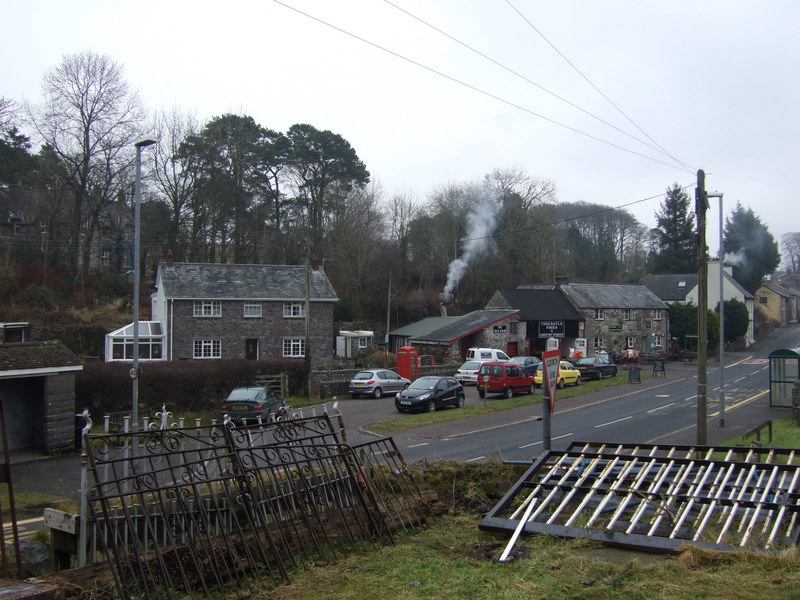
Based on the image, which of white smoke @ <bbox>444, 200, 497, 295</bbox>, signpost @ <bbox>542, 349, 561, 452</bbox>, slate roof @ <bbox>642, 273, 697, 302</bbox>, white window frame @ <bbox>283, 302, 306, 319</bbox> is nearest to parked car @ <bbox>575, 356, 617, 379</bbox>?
white window frame @ <bbox>283, 302, 306, 319</bbox>

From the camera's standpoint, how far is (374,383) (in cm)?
3356

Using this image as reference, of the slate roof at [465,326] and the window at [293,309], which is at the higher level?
the window at [293,309]

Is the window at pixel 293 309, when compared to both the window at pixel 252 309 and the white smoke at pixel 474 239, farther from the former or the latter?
the white smoke at pixel 474 239

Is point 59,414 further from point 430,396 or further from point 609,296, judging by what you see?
point 609,296

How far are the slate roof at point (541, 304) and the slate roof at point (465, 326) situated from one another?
6.96ft

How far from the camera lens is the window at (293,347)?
4325 cm

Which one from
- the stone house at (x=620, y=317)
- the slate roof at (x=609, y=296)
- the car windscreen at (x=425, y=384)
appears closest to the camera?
the car windscreen at (x=425, y=384)

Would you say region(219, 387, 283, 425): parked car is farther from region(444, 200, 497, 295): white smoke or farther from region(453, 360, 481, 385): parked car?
region(444, 200, 497, 295): white smoke

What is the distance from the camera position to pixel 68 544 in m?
8.10

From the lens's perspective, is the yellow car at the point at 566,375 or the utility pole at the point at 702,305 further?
the yellow car at the point at 566,375

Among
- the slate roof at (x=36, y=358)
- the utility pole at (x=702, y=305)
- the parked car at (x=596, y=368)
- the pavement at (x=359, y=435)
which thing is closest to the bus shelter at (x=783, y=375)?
the pavement at (x=359, y=435)

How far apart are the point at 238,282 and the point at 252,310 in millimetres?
1986

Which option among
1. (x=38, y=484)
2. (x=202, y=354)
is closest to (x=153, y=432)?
(x=38, y=484)

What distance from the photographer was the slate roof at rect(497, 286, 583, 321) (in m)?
51.4
